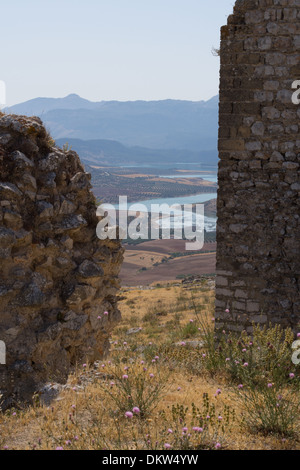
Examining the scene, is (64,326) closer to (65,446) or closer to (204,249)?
(65,446)

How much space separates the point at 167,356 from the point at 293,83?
13.5ft

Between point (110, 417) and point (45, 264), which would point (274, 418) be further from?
point (45, 264)

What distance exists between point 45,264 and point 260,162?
346cm

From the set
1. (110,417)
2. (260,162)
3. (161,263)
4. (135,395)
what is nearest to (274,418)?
(135,395)

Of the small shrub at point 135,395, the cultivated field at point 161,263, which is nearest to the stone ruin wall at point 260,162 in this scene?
the small shrub at point 135,395

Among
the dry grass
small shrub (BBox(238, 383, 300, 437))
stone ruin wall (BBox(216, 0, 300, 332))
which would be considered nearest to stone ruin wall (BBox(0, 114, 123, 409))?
the dry grass

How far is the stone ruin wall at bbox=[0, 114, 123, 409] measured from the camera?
6930 mm

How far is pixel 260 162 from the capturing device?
7094mm

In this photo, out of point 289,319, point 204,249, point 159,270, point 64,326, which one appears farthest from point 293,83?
point 204,249

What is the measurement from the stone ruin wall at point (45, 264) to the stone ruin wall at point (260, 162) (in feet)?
7.42

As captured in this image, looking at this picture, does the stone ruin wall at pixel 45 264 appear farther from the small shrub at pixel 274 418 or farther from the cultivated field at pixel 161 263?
the cultivated field at pixel 161 263
